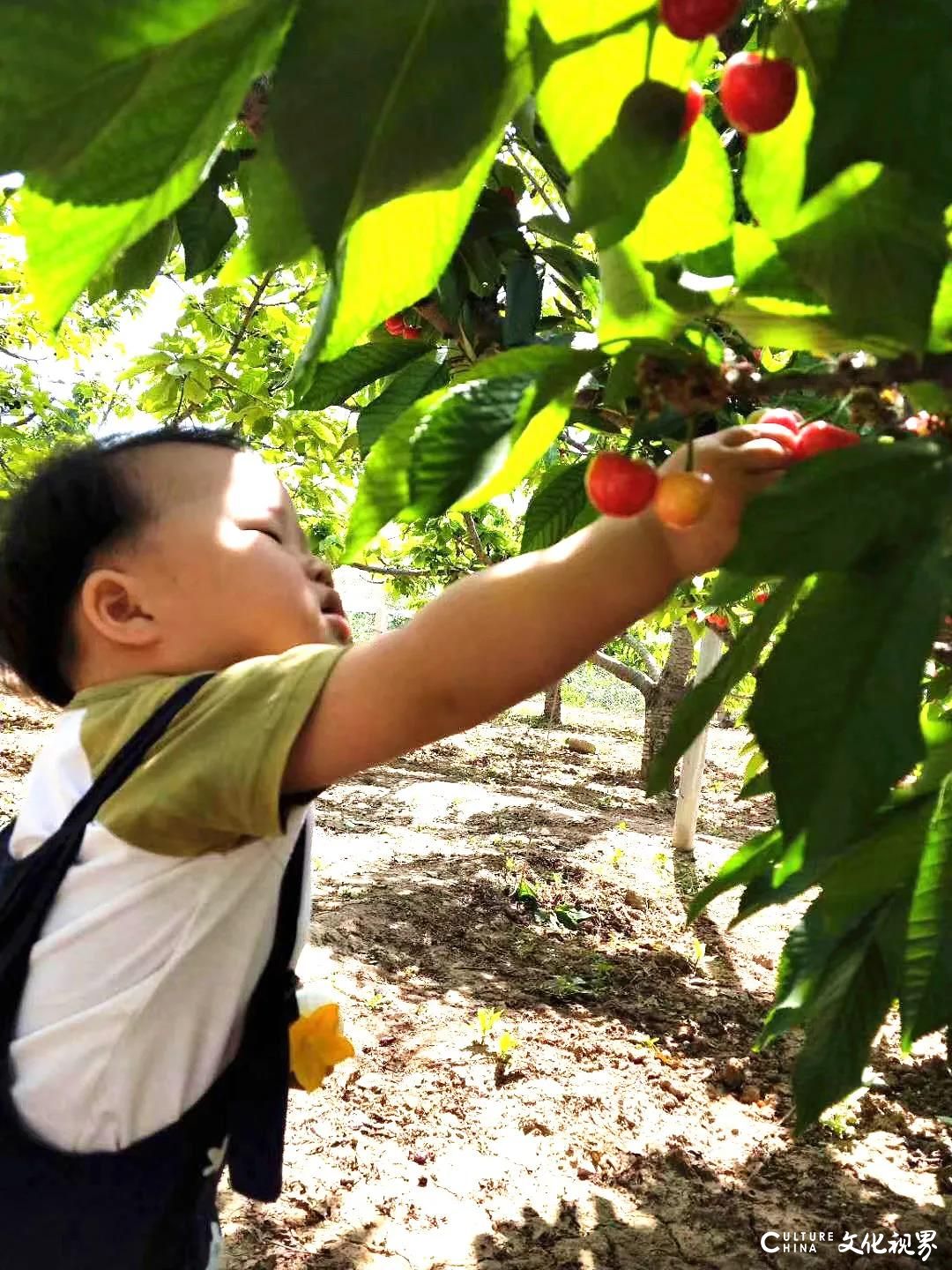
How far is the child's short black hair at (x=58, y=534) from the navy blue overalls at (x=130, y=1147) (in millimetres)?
247

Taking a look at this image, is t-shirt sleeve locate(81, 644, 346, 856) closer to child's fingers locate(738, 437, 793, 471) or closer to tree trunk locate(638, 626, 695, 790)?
child's fingers locate(738, 437, 793, 471)

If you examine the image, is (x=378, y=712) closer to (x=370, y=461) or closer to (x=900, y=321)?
(x=370, y=461)

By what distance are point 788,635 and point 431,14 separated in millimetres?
316

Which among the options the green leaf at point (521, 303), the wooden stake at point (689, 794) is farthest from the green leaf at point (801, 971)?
the wooden stake at point (689, 794)

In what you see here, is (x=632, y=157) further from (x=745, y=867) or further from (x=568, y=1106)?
(x=568, y=1106)

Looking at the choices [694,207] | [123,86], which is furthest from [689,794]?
[123,86]

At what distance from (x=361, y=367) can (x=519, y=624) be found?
2.08ft

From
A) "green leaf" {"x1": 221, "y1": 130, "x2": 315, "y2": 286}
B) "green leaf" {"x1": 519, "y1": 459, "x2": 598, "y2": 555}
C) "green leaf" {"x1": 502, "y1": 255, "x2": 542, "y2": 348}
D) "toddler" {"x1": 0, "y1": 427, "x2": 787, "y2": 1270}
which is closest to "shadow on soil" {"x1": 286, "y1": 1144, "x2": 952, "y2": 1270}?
"toddler" {"x1": 0, "y1": 427, "x2": 787, "y2": 1270}

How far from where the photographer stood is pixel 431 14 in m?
0.39

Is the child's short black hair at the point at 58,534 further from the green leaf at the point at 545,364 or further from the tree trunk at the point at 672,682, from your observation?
the tree trunk at the point at 672,682

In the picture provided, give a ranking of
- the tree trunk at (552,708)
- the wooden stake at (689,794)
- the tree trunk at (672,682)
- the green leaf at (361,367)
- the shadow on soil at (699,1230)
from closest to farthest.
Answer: the green leaf at (361,367) < the shadow on soil at (699,1230) < the wooden stake at (689,794) < the tree trunk at (672,682) < the tree trunk at (552,708)

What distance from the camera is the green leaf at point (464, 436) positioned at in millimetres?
566

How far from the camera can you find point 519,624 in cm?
65

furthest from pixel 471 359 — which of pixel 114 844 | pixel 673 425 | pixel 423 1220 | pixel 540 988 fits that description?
pixel 540 988
